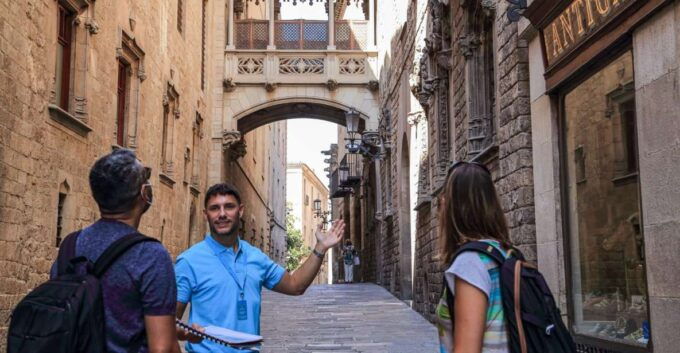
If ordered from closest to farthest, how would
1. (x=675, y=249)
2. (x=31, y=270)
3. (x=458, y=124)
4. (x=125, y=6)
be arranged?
1. (x=675, y=249)
2. (x=31, y=270)
3. (x=458, y=124)
4. (x=125, y=6)

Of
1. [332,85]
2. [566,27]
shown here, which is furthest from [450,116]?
[332,85]

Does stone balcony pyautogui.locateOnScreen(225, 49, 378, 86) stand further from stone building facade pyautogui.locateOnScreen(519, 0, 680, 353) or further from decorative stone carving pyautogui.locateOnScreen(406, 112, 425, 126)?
stone building facade pyautogui.locateOnScreen(519, 0, 680, 353)

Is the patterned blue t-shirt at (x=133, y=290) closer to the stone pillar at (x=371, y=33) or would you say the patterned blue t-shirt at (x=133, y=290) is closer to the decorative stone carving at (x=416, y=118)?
the decorative stone carving at (x=416, y=118)

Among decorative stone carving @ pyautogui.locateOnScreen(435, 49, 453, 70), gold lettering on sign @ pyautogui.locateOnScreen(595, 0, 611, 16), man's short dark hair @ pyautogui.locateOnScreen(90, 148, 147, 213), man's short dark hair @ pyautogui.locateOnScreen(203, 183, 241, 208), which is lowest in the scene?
man's short dark hair @ pyautogui.locateOnScreen(90, 148, 147, 213)

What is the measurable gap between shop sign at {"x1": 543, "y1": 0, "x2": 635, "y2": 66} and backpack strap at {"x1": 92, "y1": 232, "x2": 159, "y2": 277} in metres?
3.91

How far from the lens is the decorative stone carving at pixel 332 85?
25.6 metres

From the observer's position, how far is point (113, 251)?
2.41m

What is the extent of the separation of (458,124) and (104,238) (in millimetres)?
9626

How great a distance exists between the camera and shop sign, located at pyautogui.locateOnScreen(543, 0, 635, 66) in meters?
5.61

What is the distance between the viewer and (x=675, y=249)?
15.1 ft

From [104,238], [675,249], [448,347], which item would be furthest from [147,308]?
[675,249]

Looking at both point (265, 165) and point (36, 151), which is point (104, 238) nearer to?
point (36, 151)

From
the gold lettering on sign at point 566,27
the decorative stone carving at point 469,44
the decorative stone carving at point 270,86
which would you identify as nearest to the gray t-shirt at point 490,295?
the gold lettering on sign at point 566,27

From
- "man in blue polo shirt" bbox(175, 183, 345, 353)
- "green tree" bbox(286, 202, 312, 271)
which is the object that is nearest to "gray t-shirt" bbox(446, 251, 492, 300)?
"man in blue polo shirt" bbox(175, 183, 345, 353)
